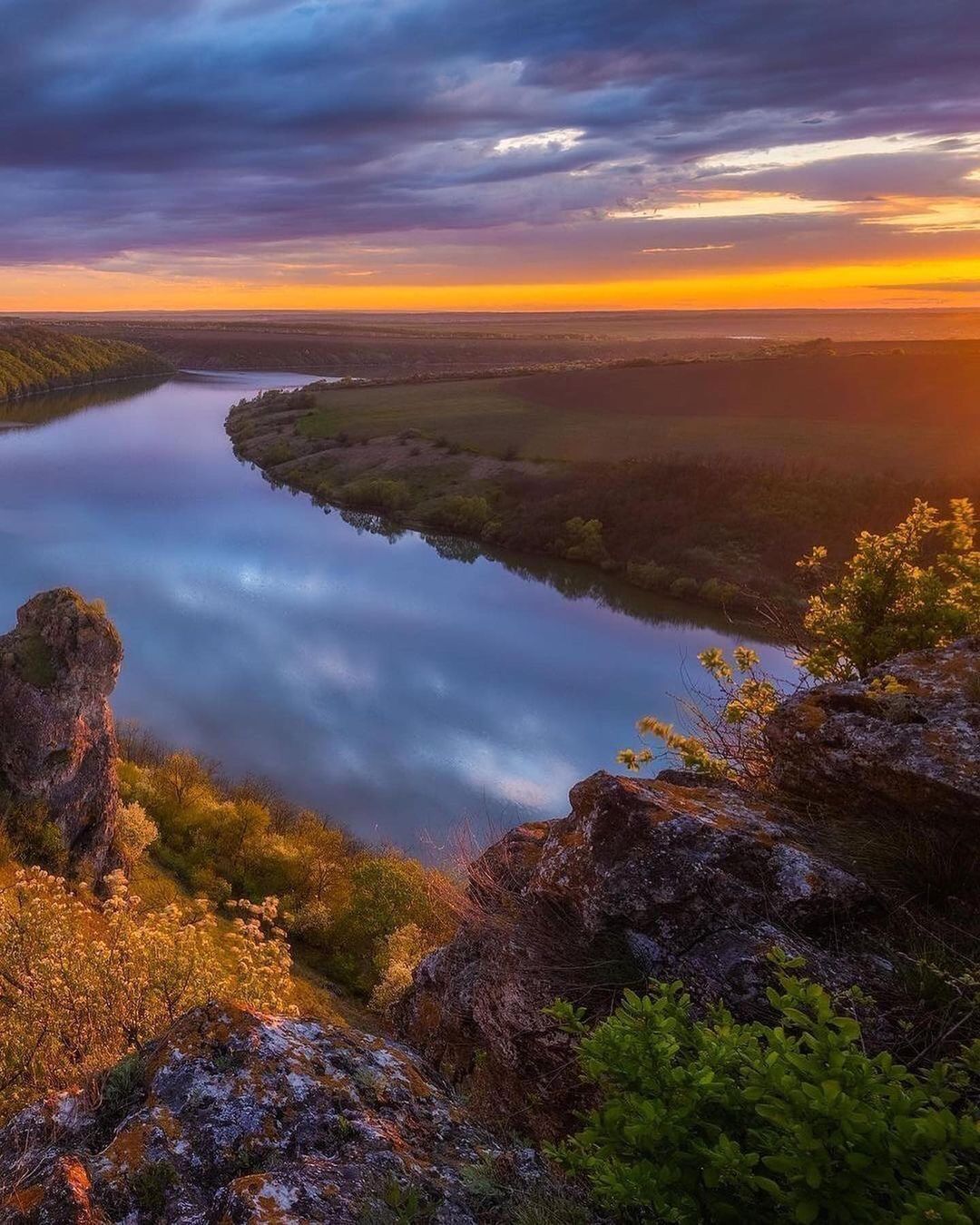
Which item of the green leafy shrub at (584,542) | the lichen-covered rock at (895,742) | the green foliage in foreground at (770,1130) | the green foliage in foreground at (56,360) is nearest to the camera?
the green foliage in foreground at (770,1130)

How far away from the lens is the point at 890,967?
505cm

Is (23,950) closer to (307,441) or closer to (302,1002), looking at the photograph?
(302,1002)

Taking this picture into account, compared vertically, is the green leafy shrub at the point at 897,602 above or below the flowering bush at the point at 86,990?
above

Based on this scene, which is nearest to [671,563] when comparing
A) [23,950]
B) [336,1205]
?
[23,950]

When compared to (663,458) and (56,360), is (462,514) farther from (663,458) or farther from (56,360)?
(56,360)

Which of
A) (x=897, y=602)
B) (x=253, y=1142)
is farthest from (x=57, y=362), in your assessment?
(x=253, y=1142)

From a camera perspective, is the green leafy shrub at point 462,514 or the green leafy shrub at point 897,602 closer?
the green leafy shrub at point 897,602

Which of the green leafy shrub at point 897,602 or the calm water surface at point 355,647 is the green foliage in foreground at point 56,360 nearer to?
the calm water surface at point 355,647

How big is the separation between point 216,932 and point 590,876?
19.7 m

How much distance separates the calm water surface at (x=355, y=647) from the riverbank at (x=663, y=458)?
477cm

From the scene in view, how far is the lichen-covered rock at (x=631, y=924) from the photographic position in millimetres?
5355

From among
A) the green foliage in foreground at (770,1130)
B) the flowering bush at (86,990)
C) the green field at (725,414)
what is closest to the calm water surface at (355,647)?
the flowering bush at (86,990)

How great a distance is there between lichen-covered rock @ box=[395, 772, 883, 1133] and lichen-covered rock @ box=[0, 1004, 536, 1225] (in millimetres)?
933

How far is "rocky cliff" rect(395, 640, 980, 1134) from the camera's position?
540 centimetres
